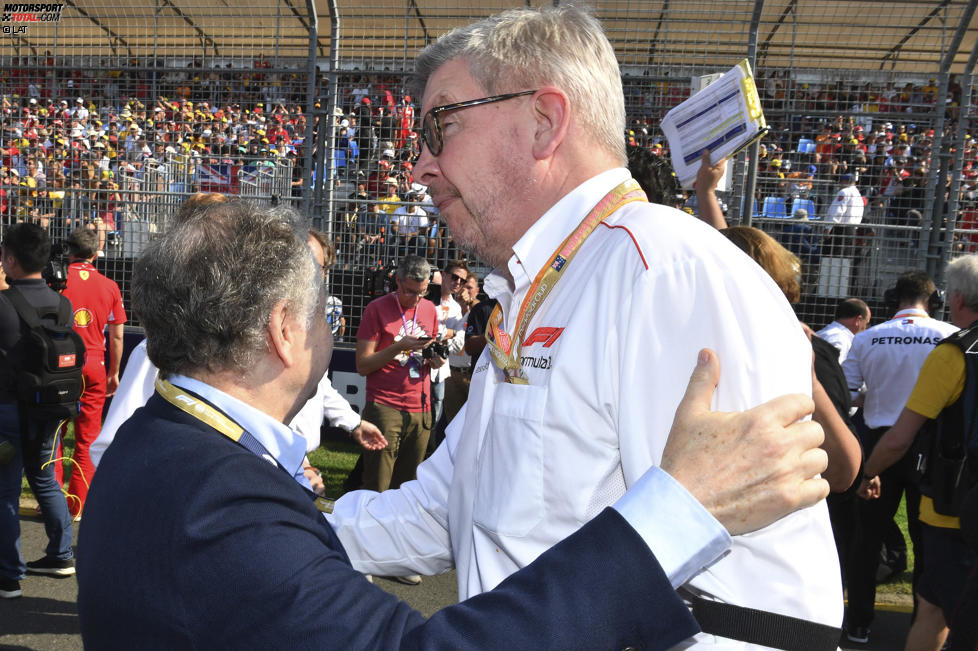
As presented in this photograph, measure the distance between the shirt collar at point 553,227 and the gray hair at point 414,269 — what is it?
5.00m

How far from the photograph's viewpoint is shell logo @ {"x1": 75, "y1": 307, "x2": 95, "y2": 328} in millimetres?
6480

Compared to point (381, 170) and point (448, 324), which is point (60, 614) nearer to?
point (448, 324)

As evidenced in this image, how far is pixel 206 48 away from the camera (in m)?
8.02

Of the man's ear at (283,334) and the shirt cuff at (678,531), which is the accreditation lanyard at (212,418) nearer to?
the man's ear at (283,334)

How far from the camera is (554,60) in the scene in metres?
1.51

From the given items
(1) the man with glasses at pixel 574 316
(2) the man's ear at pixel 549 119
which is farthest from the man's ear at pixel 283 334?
(2) the man's ear at pixel 549 119

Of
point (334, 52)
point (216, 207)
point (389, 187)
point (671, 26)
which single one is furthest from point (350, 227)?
point (216, 207)

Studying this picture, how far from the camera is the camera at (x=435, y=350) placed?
6562 millimetres

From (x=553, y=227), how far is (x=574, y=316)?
9.4 inches

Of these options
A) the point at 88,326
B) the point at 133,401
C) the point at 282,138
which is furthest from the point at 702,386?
the point at 282,138

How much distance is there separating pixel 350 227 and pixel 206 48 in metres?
2.27

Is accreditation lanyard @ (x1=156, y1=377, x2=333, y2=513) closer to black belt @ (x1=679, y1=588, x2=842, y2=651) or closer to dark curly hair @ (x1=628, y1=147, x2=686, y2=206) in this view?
black belt @ (x1=679, y1=588, x2=842, y2=651)

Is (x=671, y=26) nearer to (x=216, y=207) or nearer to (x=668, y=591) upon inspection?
(x=216, y=207)

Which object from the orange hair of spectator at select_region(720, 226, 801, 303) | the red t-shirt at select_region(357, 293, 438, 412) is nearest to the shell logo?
the red t-shirt at select_region(357, 293, 438, 412)
